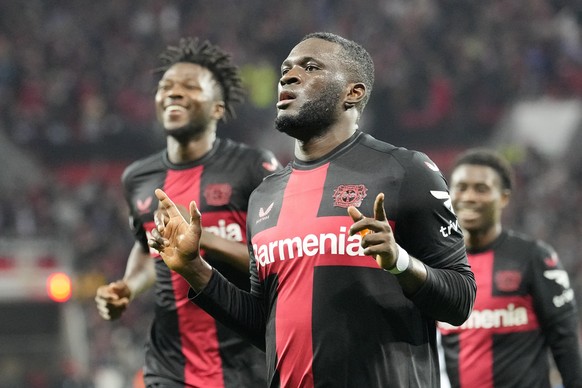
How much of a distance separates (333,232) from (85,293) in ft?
44.2

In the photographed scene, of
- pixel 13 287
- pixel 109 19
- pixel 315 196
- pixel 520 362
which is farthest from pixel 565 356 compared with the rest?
pixel 109 19

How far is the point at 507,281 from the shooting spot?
6316 mm

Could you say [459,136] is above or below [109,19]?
below

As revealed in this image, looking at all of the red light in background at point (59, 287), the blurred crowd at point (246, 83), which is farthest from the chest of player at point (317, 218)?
the red light in background at point (59, 287)

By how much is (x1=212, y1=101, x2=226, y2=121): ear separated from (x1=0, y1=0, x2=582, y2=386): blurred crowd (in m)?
9.98

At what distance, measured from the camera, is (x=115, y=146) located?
62.7 ft

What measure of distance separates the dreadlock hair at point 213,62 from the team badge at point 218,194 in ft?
2.38

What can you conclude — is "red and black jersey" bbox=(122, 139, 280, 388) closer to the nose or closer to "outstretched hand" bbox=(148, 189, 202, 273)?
"outstretched hand" bbox=(148, 189, 202, 273)

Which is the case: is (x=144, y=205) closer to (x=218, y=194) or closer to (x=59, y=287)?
(x=218, y=194)

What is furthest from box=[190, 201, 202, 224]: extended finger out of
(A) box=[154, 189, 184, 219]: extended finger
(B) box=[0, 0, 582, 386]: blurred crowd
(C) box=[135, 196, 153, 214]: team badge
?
(B) box=[0, 0, 582, 386]: blurred crowd

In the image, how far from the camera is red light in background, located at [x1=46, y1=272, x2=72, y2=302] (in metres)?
16.1

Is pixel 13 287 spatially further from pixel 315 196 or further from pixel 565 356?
pixel 315 196

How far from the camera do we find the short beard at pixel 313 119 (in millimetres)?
4254

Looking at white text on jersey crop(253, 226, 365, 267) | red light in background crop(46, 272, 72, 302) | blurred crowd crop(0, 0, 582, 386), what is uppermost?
blurred crowd crop(0, 0, 582, 386)
